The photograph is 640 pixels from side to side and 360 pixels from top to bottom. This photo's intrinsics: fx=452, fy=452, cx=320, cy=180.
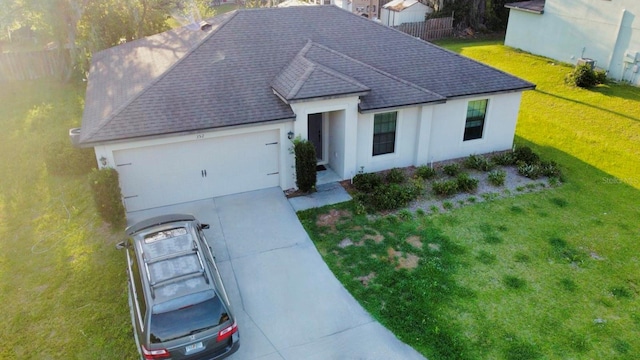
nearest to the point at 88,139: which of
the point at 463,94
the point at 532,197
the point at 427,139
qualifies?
the point at 427,139

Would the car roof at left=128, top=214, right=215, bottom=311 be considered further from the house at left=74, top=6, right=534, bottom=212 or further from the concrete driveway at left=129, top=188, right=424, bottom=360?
the house at left=74, top=6, right=534, bottom=212

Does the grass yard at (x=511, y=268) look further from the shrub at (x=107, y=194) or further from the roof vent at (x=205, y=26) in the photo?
the roof vent at (x=205, y=26)

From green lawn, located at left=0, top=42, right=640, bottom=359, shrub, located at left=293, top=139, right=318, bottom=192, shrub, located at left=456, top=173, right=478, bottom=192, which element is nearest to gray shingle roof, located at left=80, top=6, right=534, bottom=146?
shrub, located at left=293, top=139, right=318, bottom=192

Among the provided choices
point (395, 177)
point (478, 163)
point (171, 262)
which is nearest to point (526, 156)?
point (478, 163)

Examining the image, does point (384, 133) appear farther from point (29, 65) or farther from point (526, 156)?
point (29, 65)

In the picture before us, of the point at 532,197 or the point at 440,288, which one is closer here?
the point at 440,288

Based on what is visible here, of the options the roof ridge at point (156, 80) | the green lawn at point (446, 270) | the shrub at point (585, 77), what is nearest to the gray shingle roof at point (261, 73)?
the roof ridge at point (156, 80)

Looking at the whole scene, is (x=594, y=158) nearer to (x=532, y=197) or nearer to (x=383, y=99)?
(x=532, y=197)
